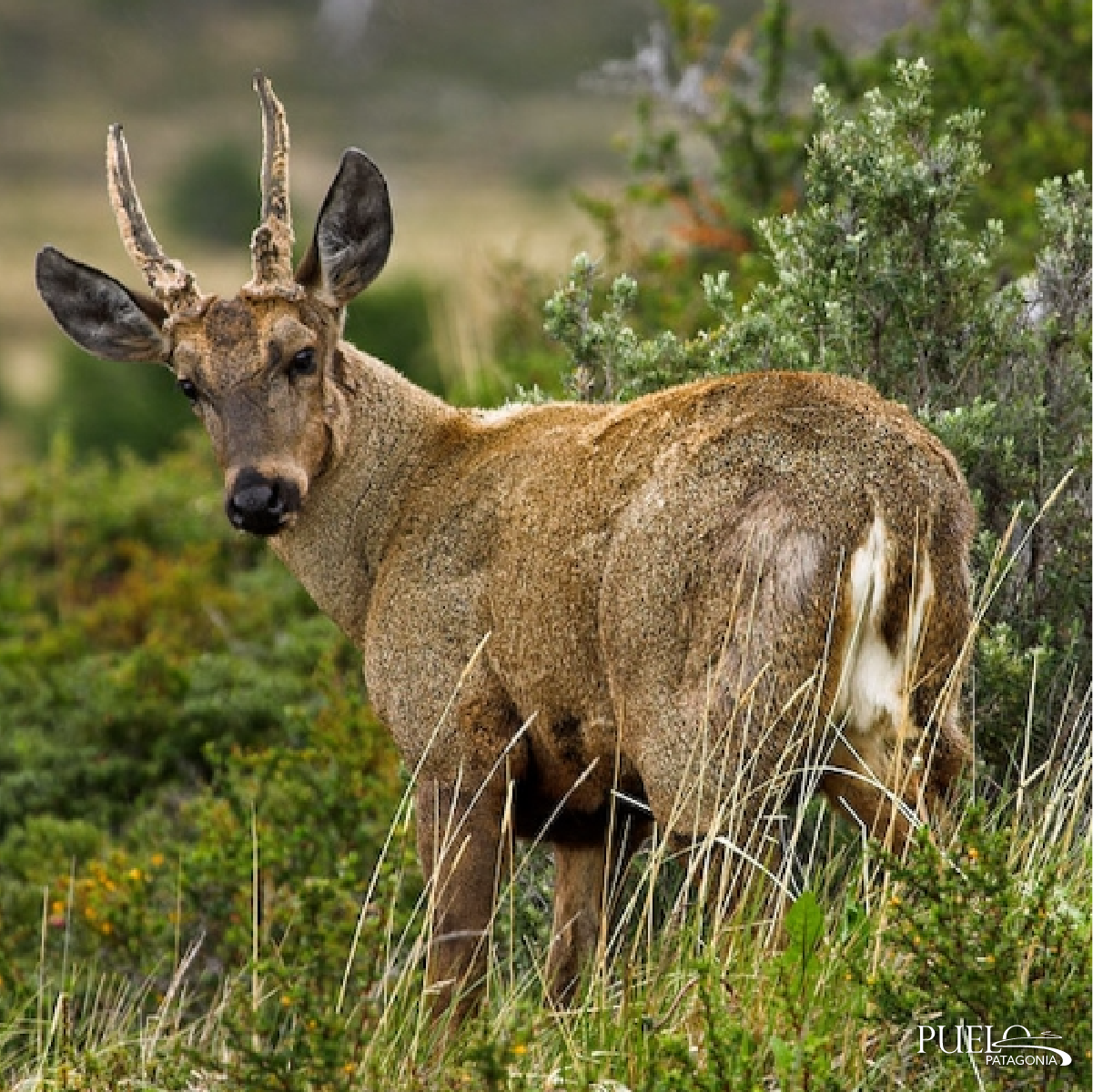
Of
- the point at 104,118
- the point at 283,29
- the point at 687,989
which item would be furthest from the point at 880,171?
the point at 104,118

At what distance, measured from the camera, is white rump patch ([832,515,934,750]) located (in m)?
5.23

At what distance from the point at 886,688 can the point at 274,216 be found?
2676mm

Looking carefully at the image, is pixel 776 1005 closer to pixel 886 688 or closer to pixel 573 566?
pixel 886 688

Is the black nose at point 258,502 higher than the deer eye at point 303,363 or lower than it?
lower

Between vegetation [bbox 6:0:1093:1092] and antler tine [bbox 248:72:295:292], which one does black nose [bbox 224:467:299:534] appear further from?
vegetation [bbox 6:0:1093:1092]

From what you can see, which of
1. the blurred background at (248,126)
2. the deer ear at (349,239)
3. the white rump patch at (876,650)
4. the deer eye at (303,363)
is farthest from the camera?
the blurred background at (248,126)

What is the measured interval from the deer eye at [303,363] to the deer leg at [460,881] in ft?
4.60

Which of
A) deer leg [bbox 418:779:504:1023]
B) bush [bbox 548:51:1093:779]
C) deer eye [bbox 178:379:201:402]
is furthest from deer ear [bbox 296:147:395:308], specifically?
deer leg [bbox 418:779:504:1023]

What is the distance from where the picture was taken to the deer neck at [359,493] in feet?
22.4

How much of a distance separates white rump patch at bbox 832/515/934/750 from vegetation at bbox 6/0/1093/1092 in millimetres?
329

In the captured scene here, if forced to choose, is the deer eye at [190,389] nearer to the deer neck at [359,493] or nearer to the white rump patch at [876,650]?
the deer neck at [359,493]

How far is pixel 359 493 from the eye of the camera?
22.5 feet

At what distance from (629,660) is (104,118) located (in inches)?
2494

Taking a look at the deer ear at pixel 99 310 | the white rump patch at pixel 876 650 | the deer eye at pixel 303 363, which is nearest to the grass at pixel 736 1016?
the white rump patch at pixel 876 650
